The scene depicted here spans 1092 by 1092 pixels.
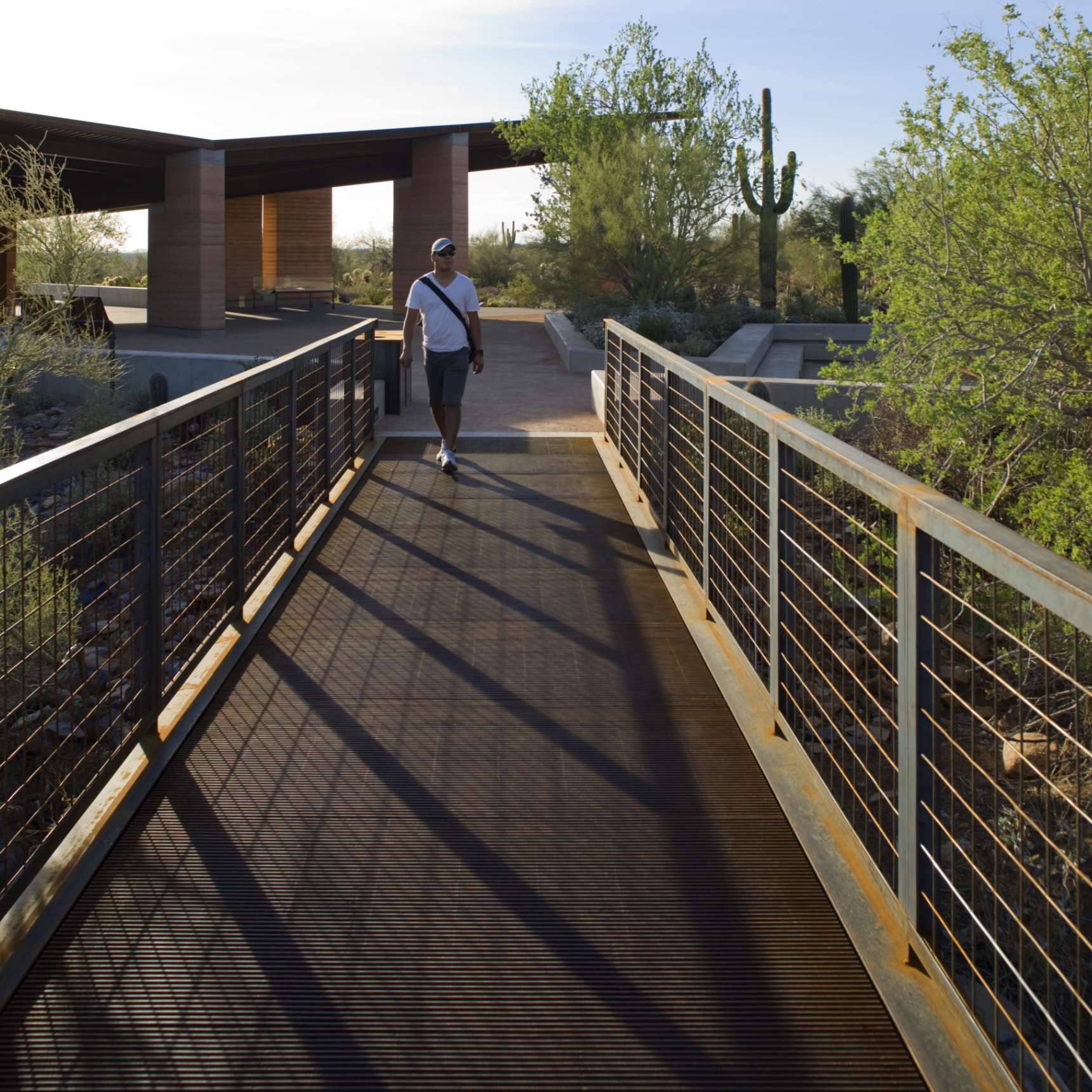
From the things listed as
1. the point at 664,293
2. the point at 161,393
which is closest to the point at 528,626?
the point at 161,393

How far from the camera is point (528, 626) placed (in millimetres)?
5867

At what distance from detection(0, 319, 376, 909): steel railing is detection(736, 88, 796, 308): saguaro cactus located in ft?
70.4

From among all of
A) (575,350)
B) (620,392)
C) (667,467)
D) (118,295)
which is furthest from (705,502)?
(118,295)

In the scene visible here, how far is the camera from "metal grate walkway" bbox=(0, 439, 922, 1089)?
2703mm

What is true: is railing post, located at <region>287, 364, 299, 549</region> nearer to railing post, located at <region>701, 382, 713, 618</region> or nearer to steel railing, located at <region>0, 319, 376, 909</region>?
steel railing, located at <region>0, 319, 376, 909</region>

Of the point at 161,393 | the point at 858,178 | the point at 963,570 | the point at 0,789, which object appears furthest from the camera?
the point at 858,178

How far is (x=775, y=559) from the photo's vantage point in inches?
175

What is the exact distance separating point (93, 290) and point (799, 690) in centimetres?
3880

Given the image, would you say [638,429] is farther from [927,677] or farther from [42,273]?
[42,273]

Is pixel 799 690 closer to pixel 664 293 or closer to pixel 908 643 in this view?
pixel 908 643

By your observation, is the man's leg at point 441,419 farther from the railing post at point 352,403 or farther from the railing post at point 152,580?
the railing post at point 152,580

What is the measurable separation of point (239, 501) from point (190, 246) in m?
20.6

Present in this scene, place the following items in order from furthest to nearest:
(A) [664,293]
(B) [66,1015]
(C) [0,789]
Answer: (A) [664,293] < (C) [0,789] < (B) [66,1015]

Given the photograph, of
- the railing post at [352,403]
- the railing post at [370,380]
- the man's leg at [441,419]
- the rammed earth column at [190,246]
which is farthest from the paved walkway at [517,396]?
the rammed earth column at [190,246]
